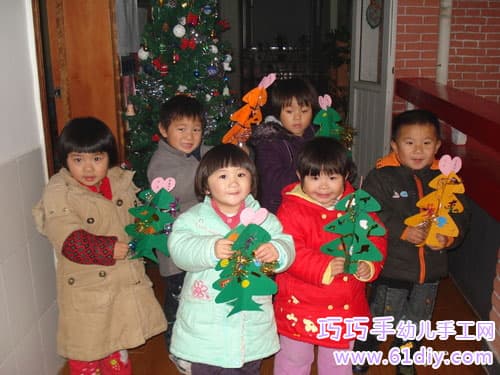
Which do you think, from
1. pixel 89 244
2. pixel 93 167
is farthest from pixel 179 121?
pixel 89 244

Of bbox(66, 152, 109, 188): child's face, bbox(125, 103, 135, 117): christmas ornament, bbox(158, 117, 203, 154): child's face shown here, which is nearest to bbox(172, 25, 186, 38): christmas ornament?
bbox(125, 103, 135, 117): christmas ornament

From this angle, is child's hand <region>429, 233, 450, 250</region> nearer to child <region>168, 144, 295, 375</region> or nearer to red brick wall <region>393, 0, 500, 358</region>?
child <region>168, 144, 295, 375</region>

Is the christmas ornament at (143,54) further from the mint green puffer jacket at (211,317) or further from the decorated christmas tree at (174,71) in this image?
the mint green puffer jacket at (211,317)

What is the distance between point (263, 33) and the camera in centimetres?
1188

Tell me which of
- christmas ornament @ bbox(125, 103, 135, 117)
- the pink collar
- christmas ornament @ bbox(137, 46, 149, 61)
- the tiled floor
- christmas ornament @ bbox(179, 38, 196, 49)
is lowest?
the tiled floor

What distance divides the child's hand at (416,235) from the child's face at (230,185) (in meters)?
0.82

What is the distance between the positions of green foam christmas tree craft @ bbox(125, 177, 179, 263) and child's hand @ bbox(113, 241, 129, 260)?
0.04 meters

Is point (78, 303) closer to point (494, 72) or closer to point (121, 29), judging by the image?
point (121, 29)

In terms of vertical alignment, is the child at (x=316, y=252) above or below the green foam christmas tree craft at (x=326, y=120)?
below

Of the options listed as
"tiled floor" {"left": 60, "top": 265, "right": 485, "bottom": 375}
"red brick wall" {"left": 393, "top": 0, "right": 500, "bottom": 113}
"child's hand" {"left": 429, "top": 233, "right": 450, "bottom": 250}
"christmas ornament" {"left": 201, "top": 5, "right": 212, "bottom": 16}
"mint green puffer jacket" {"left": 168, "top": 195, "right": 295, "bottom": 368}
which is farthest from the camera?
"red brick wall" {"left": 393, "top": 0, "right": 500, "bottom": 113}

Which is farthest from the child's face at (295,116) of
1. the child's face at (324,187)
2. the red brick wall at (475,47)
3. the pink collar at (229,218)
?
the red brick wall at (475,47)

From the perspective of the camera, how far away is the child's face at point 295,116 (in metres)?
2.43

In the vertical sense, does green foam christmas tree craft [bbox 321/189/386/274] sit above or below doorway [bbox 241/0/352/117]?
below

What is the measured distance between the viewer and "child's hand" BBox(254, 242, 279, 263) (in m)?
1.60
